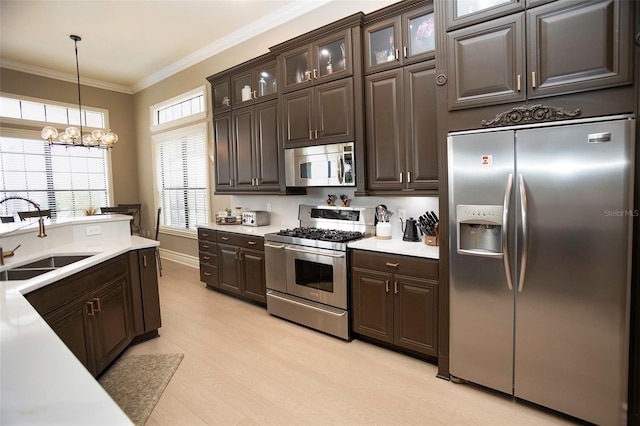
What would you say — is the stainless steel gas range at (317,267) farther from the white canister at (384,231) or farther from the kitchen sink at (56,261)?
the kitchen sink at (56,261)

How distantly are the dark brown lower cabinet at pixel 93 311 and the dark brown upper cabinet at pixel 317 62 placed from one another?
2.47 m

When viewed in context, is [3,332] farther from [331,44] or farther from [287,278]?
[331,44]

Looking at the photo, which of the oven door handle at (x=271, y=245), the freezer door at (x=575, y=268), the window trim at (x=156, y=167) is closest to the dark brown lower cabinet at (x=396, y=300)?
the freezer door at (x=575, y=268)

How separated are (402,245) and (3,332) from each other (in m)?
2.52

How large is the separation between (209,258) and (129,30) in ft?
11.0

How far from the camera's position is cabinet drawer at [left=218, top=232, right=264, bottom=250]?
12.8 ft

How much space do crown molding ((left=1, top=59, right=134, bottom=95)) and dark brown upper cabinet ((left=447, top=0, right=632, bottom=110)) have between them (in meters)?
6.86

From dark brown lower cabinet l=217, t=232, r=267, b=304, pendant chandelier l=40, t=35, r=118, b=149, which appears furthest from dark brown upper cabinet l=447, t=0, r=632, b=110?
pendant chandelier l=40, t=35, r=118, b=149

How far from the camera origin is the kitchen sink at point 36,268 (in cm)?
233

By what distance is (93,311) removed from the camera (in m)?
2.45

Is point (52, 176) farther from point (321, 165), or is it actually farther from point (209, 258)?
point (321, 165)

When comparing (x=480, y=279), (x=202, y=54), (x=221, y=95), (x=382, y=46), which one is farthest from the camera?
(x=202, y=54)

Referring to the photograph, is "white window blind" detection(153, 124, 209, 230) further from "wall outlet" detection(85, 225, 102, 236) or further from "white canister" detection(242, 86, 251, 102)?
"wall outlet" detection(85, 225, 102, 236)

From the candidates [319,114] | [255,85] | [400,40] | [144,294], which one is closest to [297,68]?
[319,114]
